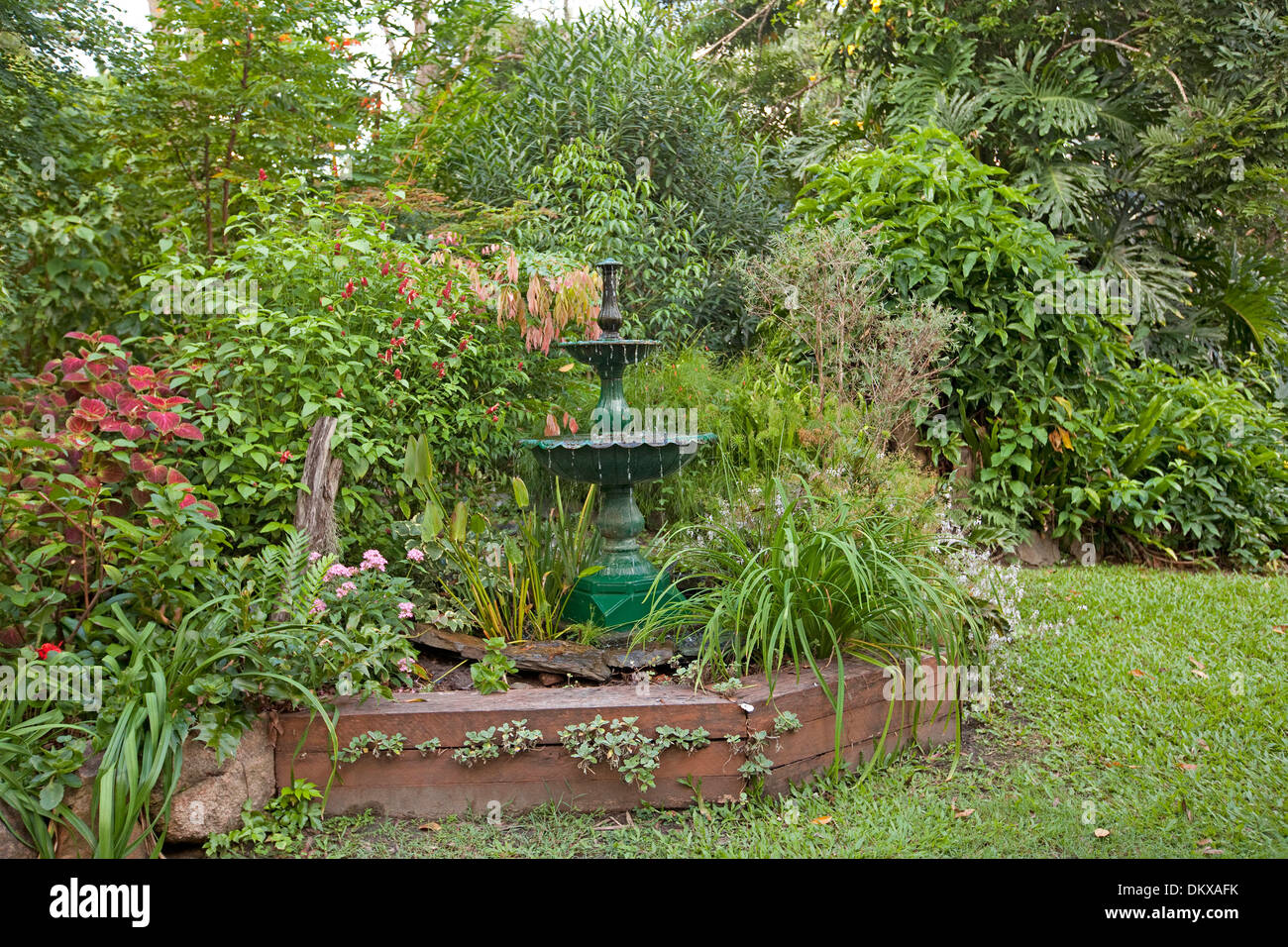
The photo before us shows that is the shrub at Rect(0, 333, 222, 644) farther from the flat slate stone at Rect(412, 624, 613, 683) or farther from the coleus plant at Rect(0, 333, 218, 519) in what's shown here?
the flat slate stone at Rect(412, 624, 613, 683)

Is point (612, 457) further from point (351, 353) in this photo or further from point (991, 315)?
point (991, 315)

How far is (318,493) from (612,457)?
124cm

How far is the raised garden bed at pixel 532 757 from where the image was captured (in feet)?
9.82

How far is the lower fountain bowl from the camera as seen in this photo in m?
3.82

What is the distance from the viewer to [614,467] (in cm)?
390

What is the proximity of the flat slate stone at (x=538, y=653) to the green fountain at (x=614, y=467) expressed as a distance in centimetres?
28

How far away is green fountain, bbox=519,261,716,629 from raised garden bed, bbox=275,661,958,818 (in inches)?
29.2

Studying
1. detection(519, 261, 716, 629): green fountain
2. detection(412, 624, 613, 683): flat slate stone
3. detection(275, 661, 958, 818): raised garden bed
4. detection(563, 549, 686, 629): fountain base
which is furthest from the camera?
detection(563, 549, 686, 629): fountain base

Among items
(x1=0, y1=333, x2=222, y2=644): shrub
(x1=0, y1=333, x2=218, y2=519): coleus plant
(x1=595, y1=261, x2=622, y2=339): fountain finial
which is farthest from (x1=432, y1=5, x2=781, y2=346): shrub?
(x1=0, y1=333, x2=222, y2=644): shrub

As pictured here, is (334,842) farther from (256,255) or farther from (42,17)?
(42,17)

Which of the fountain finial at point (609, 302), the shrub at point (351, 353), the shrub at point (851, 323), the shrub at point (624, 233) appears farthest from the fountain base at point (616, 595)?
the shrub at point (624, 233)

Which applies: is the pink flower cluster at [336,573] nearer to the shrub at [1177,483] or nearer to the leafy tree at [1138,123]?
the shrub at [1177,483]

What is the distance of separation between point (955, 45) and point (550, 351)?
5846mm

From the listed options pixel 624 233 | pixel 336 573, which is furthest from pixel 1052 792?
pixel 624 233
